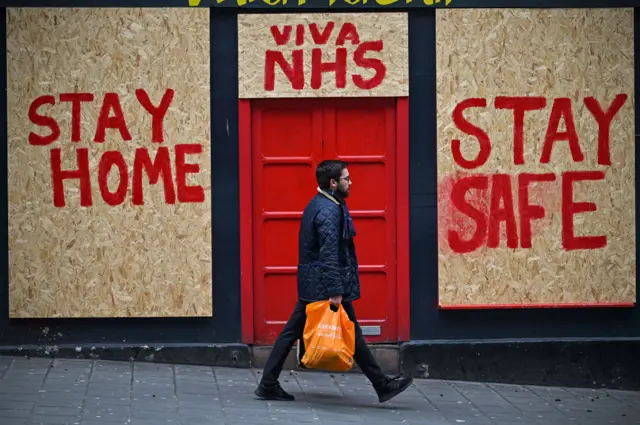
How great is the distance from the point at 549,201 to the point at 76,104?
4.34 metres

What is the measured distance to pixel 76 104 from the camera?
11.3 m

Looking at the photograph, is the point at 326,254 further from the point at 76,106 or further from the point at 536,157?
the point at 76,106

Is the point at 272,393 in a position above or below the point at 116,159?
below

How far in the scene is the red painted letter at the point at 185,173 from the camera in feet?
37.4

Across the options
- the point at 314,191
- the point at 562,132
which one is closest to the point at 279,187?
the point at 314,191

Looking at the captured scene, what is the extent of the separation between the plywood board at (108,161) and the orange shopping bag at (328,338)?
1910mm

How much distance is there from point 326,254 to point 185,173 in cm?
216

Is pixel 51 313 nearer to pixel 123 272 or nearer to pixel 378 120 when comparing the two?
pixel 123 272

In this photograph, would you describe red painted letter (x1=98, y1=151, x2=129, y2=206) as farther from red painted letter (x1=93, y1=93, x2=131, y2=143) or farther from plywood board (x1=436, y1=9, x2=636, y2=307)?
plywood board (x1=436, y1=9, x2=636, y2=307)

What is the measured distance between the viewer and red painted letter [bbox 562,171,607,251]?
11578 millimetres

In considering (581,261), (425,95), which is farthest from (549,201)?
(425,95)

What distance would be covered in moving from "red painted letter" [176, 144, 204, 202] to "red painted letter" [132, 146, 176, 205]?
72 millimetres

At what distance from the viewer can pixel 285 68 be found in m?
11.4

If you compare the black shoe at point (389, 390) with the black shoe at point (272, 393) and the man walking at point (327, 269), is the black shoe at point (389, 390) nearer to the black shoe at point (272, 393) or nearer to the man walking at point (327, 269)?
the man walking at point (327, 269)
